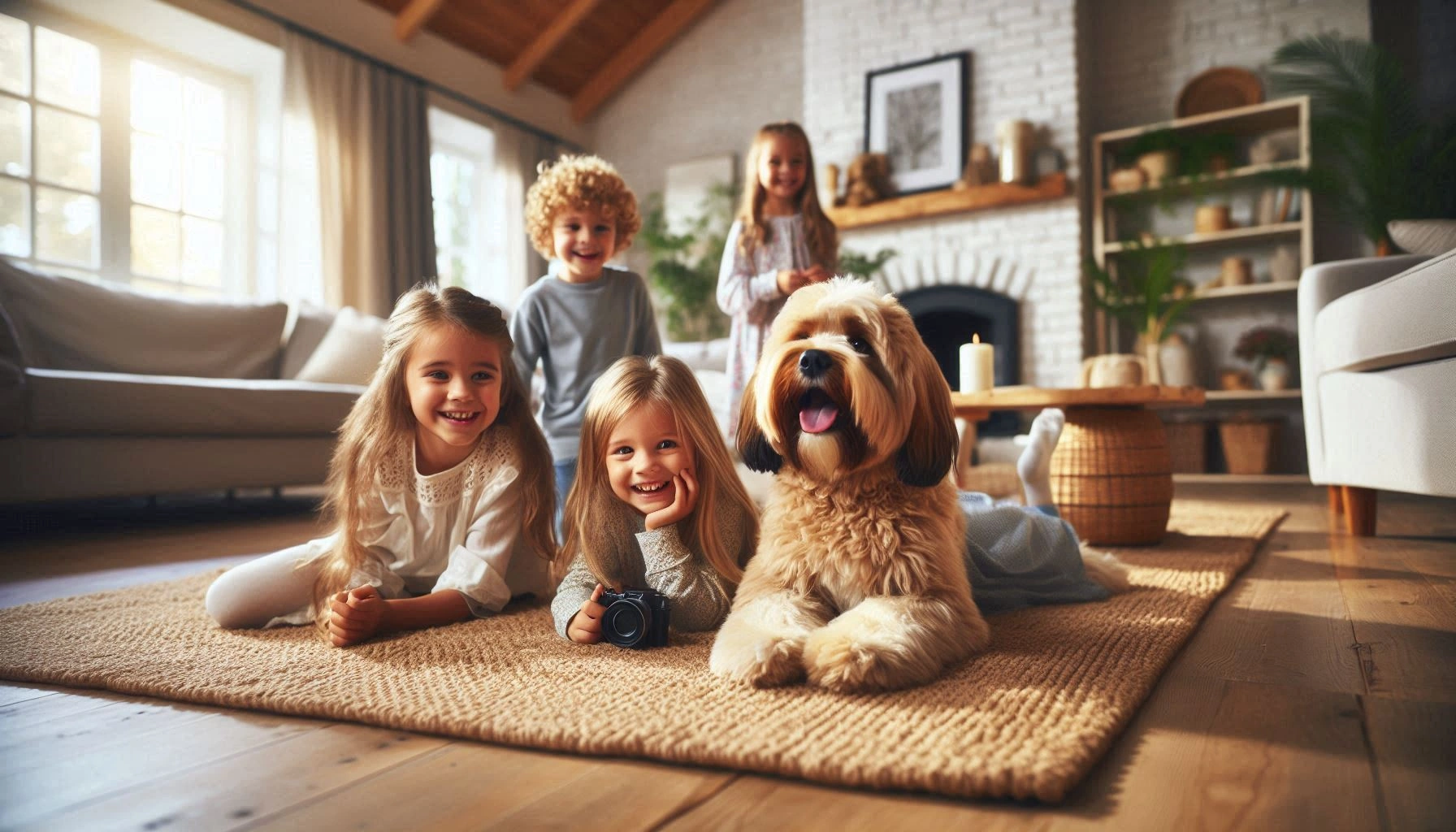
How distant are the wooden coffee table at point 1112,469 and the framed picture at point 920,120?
12.1ft

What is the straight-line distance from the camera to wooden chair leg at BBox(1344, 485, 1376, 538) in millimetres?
2555

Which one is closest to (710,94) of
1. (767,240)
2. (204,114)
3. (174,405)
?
(204,114)

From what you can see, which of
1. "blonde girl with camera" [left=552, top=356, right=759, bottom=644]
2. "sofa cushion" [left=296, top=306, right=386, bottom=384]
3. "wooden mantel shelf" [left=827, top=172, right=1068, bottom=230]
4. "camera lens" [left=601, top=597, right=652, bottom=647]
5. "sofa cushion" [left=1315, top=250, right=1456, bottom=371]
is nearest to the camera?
"camera lens" [left=601, top=597, right=652, bottom=647]

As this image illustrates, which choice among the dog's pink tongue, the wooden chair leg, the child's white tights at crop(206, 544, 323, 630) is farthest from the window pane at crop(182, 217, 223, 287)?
the wooden chair leg

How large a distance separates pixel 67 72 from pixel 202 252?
1094 mm

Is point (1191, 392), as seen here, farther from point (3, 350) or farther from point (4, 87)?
point (4, 87)

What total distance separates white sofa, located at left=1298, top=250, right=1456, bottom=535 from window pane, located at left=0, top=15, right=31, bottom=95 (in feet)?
18.7

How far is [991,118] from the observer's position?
568cm

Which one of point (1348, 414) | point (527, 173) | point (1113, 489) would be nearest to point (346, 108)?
point (527, 173)

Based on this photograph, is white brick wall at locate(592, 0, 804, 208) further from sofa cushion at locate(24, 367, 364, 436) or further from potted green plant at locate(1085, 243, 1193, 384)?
sofa cushion at locate(24, 367, 364, 436)

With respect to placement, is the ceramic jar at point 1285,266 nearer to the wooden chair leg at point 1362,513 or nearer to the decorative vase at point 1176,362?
the decorative vase at point 1176,362

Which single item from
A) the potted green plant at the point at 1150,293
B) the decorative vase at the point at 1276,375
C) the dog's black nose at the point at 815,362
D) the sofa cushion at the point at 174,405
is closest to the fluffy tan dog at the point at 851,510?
the dog's black nose at the point at 815,362

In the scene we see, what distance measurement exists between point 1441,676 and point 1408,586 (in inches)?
30.4

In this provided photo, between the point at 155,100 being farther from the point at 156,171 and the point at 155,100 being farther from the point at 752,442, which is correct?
the point at 752,442
